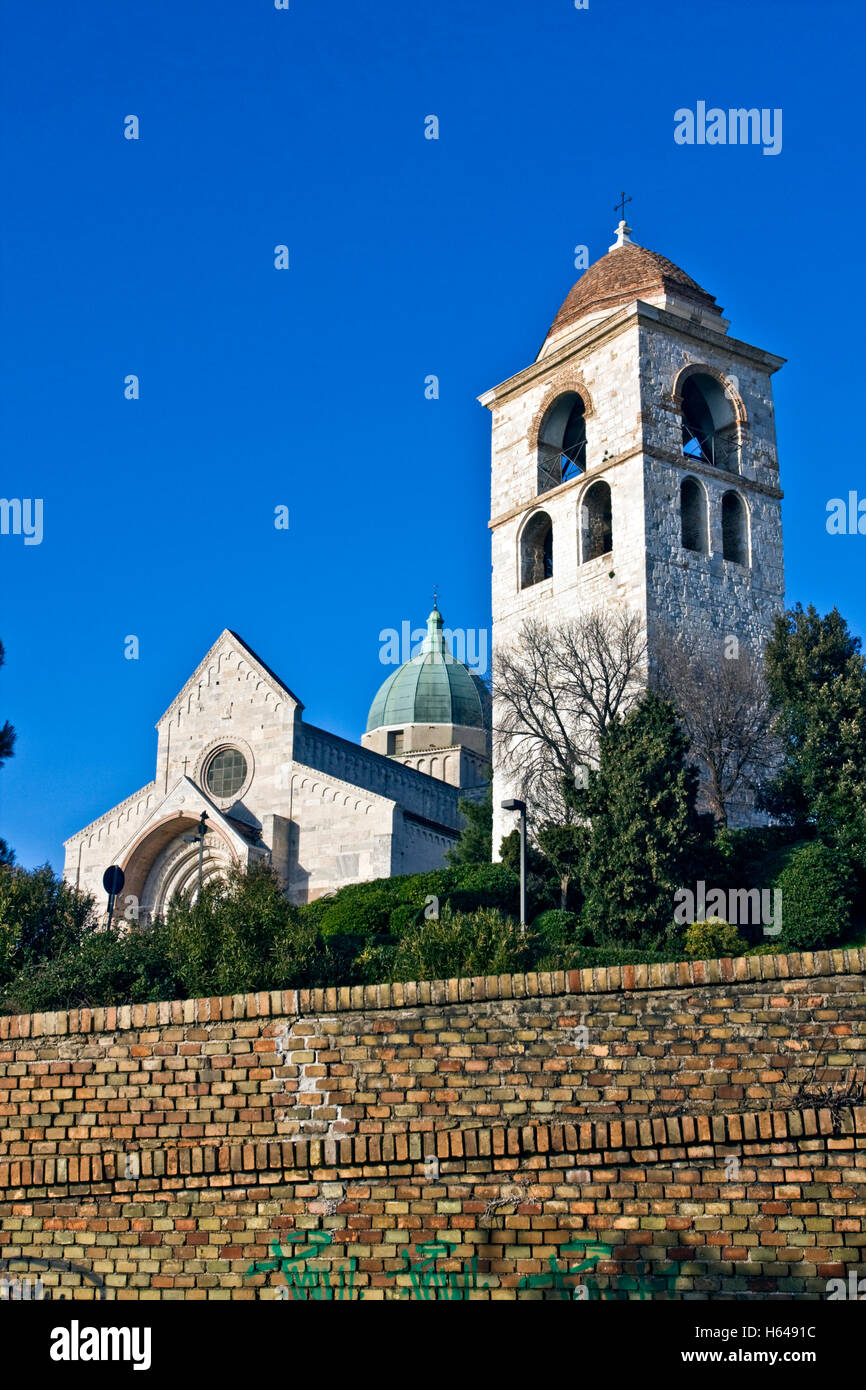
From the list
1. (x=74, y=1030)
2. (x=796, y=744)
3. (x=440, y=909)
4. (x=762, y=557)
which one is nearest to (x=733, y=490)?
(x=762, y=557)

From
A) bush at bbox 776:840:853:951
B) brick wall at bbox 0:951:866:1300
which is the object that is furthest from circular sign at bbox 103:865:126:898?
brick wall at bbox 0:951:866:1300

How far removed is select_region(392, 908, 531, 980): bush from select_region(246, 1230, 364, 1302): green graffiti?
9.21 m

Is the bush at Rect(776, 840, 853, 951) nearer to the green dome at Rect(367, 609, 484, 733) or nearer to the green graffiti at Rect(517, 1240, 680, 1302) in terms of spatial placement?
the green graffiti at Rect(517, 1240, 680, 1302)

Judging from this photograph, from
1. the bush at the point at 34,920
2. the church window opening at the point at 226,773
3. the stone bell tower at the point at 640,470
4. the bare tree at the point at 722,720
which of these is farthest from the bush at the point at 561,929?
the church window opening at the point at 226,773

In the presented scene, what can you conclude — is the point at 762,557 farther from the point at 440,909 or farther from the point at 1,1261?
the point at 1,1261

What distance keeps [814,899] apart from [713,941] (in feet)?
7.60

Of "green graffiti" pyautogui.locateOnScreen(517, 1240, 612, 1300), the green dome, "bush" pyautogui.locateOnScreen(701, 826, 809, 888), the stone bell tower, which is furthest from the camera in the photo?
the green dome

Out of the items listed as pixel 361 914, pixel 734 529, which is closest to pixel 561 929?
pixel 361 914

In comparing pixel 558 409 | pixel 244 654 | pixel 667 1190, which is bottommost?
pixel 667 1190

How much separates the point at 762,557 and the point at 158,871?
17774 millimetres

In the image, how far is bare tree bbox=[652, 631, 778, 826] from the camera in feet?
95.6
